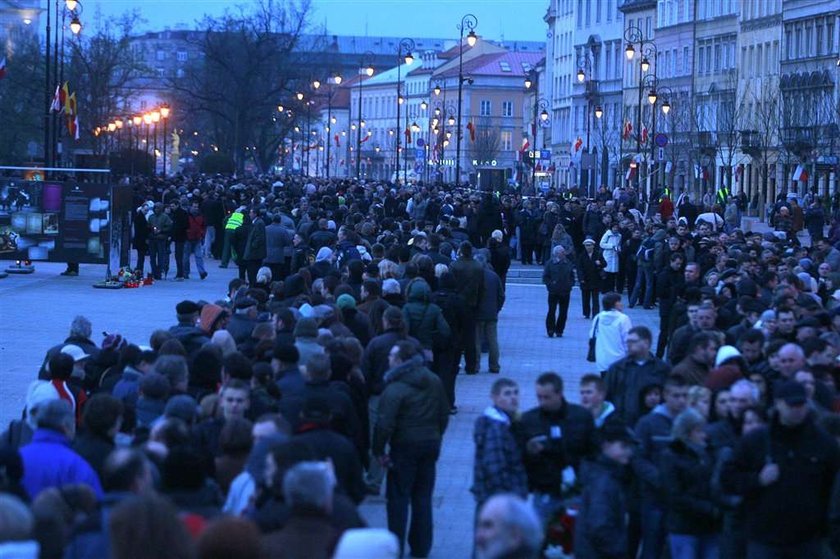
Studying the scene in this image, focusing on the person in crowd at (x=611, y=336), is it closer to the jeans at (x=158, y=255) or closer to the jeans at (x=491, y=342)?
the jeans at (x=491, y=342)

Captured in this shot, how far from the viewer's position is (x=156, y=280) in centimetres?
3797

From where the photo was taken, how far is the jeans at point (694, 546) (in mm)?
10281

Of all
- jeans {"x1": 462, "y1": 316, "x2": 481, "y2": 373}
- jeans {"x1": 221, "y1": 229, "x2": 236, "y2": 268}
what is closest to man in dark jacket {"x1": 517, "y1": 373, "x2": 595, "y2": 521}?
jeans {"x1": 462, "y1": 316, "x2": 481, "y2": 373}

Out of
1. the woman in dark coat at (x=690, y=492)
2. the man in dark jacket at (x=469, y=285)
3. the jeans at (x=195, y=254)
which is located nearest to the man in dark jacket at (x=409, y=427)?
the woman in dark coat at (x=690, y=492)

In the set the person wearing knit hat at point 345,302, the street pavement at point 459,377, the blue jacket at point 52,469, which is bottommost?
the street pavement at point 459,377

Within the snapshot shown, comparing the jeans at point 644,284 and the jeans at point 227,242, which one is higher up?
the jeans at point 227,242

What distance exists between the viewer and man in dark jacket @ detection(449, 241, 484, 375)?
2309cm

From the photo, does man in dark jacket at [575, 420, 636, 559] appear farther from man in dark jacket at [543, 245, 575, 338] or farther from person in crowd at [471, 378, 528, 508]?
man in dark jacket at [543, 245, 575, 338]

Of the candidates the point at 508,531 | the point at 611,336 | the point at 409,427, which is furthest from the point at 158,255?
the point at 508,531

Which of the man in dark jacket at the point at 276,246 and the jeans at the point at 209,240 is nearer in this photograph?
the man in dark jacket at the point at 276,246

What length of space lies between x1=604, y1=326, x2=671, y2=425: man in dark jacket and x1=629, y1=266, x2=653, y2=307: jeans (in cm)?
2015

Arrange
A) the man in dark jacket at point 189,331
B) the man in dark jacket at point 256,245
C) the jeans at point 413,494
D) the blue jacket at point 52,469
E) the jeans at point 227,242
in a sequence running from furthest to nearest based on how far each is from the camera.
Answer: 1. the jeans at point 227,242
2. the man in dark jacket at point 256,245
3. the man in dark jacket at point 189,331
4. the jeans at point 413,494
5. the blue jacket at point 52,469

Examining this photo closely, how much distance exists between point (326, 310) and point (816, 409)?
19.2 feet

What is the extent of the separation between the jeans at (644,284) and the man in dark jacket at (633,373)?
2015 cm
